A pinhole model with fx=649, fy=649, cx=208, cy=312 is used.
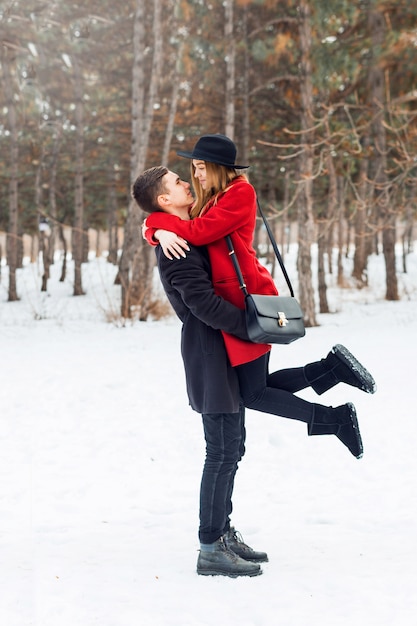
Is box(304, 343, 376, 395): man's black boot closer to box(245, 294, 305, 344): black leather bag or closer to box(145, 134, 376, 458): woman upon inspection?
box(145, 134, 376, 458): woman

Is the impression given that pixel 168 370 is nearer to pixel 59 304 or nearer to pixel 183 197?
pixel 183 197

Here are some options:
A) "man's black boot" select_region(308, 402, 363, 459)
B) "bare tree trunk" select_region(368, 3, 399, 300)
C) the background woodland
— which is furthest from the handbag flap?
"bare tree trunk" select_region(368, 3, 399, 300)

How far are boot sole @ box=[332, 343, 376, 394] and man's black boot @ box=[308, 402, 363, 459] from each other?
0.46 ft

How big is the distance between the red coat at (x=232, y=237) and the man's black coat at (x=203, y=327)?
0.06m

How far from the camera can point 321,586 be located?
10.5ft

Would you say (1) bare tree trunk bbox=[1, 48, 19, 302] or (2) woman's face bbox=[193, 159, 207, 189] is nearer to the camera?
(2) woman's face bbox=[193, 159, 207, 189]

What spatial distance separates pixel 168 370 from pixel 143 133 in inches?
318

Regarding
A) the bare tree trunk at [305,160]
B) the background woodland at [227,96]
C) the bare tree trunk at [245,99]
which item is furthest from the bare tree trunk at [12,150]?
the bare tree trunk at [305,160]

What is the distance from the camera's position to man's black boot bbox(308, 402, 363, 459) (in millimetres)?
3389

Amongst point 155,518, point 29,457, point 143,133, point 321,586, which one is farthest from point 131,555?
point 143,133

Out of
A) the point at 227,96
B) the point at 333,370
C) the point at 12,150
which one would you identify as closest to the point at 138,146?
the point at 227,96

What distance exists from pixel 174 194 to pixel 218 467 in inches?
55.4

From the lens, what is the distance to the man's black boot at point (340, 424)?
133 inches

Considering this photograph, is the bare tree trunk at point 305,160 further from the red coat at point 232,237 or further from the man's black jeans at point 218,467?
the man's black jeans at point 218,467
